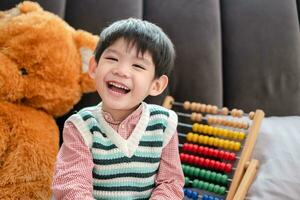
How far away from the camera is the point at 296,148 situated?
1.04 m

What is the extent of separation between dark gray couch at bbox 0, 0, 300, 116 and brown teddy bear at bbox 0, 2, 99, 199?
5.1 inches

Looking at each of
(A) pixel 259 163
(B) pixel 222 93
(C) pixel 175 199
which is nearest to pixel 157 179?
(C) pixel 175 199

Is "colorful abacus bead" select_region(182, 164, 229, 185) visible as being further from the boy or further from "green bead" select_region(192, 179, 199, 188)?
the boy

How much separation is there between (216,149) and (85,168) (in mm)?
461

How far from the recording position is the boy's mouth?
2.73 feet

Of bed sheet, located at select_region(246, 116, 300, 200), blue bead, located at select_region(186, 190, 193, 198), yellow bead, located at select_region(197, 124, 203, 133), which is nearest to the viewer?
bed sheet, located at select_region(246, 116, 300, 200)

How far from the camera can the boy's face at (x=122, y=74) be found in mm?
830

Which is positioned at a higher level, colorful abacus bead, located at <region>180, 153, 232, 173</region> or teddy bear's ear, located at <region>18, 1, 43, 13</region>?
teddy bear's ear, located at <region>18, 1, 43, 13</region>

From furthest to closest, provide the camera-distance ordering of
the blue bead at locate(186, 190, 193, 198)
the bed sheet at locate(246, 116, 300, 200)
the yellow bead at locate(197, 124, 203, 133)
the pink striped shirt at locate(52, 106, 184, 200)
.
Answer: the yellow bead at locate(197, 124, 203, 133)
the blue bead at locate(186, 190, 193, 198)
the bed sheet at locate(246, 116, 300, 200)
the pink striped shirt at locate(52, 106, 184, 200)

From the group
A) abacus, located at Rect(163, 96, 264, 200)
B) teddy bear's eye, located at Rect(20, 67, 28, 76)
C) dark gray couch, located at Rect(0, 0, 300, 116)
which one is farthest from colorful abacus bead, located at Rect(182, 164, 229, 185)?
teddy bear's eye, located at Rect(20, 67, 28, 76)

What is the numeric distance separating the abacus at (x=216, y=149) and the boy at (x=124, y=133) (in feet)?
0.65

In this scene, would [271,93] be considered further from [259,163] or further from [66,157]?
[66,157]

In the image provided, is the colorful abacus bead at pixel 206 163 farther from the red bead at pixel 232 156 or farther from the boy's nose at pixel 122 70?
the boy's nose at pixel 122 70

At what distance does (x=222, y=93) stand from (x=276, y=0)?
1.11 feet
